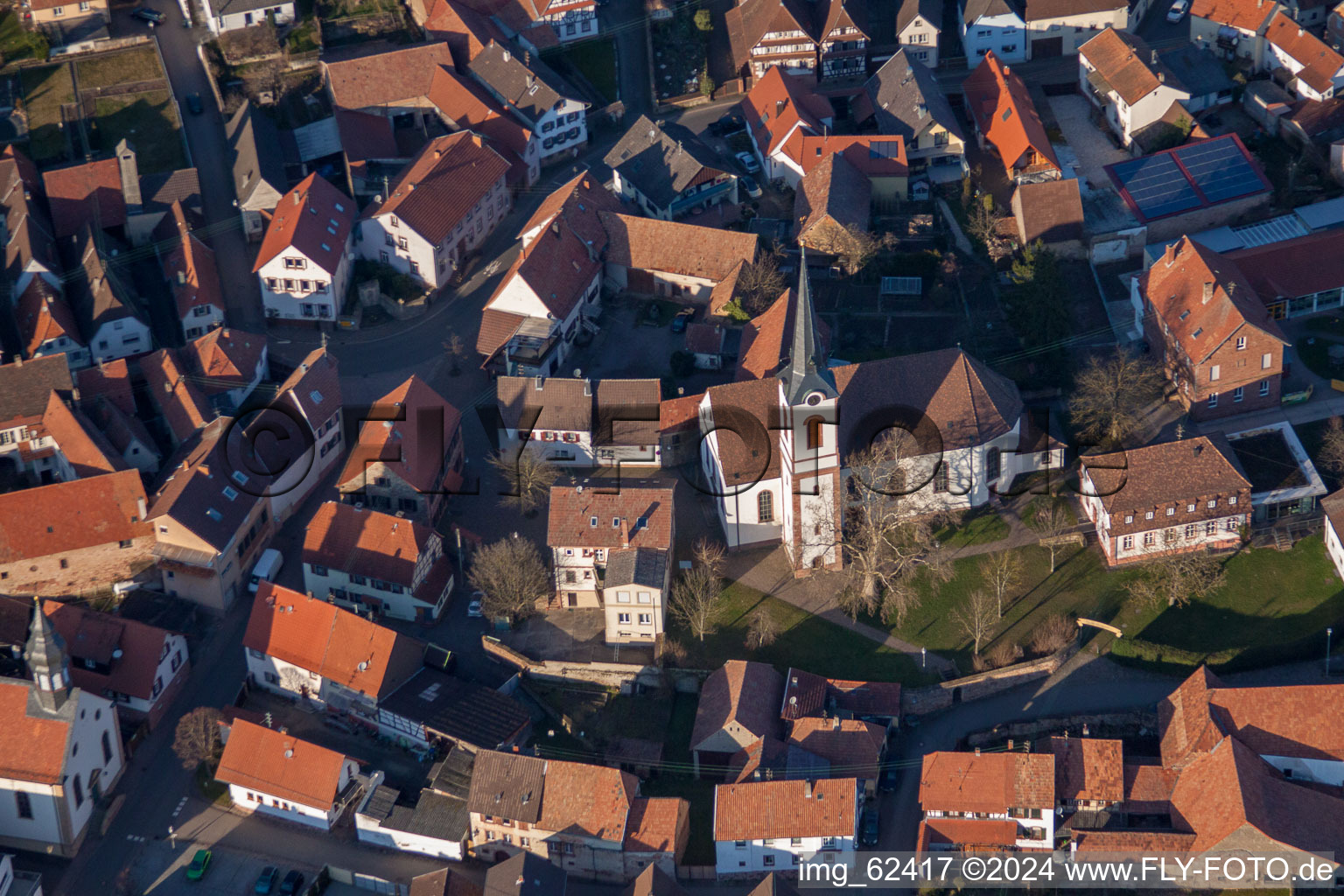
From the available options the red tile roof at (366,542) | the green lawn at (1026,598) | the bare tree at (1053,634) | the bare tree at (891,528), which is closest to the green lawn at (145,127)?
the red tile roof at (366,542)

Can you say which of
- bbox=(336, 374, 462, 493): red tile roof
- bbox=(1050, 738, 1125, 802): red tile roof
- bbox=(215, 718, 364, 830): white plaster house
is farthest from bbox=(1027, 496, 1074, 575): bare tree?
bbox=(215, 718, 364, 830): white plaster house

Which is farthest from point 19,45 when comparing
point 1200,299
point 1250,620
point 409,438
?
point 1250,620

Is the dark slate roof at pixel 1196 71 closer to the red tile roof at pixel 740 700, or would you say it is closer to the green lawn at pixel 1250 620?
the green lawn at pixel 1250 620

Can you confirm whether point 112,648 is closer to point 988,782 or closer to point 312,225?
point 312,225

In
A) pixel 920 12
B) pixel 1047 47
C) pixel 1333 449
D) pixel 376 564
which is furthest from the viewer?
pixel 1047 47

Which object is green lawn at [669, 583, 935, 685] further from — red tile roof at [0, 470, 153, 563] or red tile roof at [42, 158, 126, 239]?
red tile roof at [42, 158, 126, 239]

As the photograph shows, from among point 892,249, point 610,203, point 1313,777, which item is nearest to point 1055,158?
point 892,249
